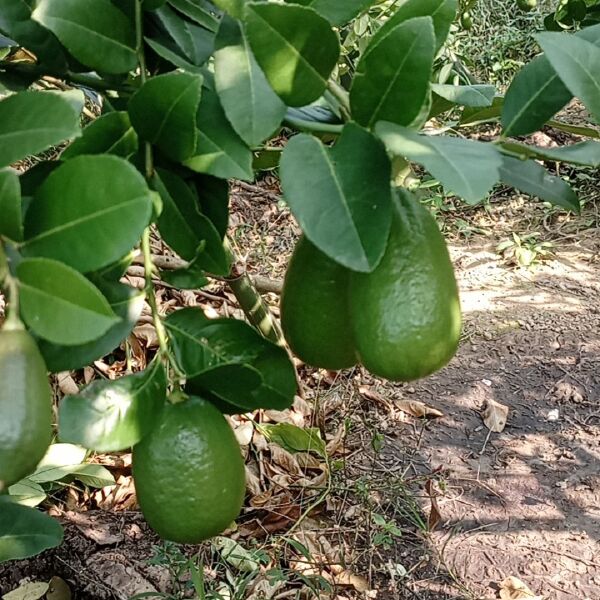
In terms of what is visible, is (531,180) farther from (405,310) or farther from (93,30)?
(93,30)

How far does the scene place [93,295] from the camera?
44 cm

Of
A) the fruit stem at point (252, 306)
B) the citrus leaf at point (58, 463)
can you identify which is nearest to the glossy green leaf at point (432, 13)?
the fruit stem at point (252, 306)

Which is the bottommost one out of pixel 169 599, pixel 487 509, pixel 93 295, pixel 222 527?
pixel 487 509

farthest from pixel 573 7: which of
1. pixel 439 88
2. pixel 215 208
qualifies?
pixel 215 208

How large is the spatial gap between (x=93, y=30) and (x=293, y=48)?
0.58ft

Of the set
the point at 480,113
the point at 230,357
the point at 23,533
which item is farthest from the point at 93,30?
the point at 23,533

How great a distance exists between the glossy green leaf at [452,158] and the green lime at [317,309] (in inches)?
5.4

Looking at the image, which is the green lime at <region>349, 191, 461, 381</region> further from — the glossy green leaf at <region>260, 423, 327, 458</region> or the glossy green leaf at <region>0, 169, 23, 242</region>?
the glossy green leaf at <region>260, 423, 327, 458</region>

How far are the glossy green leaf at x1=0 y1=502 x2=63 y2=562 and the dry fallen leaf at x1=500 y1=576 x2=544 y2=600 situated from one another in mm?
1131

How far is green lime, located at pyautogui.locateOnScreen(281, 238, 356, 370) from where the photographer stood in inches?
23.8

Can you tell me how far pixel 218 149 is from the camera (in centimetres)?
57

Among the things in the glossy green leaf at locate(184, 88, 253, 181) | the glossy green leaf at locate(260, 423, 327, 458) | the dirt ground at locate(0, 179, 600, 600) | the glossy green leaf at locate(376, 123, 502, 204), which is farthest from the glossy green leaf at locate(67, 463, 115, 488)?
the glossy green leaf at locate(376, 123, 502, 204)

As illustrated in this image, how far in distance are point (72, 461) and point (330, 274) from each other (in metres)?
1.30

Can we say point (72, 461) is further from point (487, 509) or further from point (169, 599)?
point (487, 509)
